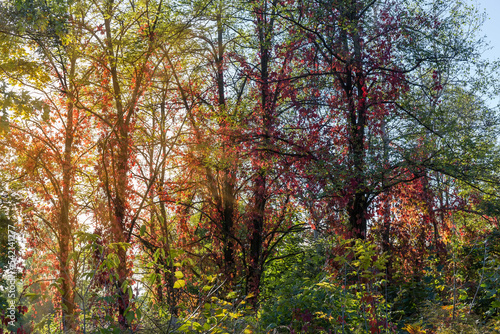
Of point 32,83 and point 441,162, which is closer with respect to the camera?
point 441,162

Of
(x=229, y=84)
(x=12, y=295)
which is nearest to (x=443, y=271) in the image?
(x=12, y=295)

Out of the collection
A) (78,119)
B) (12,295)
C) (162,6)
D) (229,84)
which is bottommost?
(12,295)

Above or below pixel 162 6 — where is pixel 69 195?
below

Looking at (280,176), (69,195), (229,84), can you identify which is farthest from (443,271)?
(69,195)

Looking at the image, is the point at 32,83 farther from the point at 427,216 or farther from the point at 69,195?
the point at 427,216

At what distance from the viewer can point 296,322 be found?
4465 millimetres

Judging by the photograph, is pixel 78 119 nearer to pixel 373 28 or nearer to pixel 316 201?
pixel 316 201

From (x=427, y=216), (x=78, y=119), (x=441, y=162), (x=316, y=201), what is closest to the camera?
(x=441, y=162)

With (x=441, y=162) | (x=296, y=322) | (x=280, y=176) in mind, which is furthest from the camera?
(x=280, y=176)

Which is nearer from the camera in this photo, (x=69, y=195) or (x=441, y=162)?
(x=441, y=162)

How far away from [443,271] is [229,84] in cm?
759

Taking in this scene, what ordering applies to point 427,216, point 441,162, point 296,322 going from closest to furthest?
point 296,322 < point 441,162 < point 427,216

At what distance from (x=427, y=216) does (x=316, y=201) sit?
3295 millimetres

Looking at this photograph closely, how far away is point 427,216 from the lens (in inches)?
385
